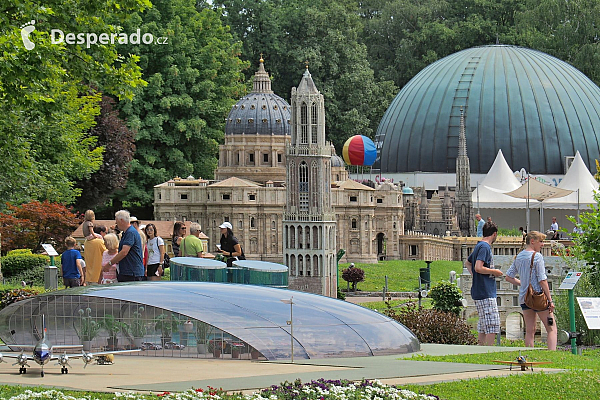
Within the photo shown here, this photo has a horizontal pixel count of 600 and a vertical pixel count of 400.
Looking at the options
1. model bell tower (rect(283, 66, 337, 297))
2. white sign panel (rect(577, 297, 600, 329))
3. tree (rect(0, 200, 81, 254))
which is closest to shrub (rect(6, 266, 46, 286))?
tree (rect(0, 200, 81, 254))

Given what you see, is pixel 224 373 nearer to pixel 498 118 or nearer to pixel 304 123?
pixel 304 123

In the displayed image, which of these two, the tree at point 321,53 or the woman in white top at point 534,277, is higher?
the tree at point 321,53

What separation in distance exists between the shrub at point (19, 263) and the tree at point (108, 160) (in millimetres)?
17537

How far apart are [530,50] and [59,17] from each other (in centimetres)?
7139

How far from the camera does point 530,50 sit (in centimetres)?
9119

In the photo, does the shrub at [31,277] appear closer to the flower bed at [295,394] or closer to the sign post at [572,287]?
the sign post at [572,287]

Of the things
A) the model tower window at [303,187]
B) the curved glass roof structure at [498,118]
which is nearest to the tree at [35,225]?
the model tower window at [303,187]

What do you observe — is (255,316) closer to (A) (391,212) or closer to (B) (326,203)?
(B) (326,203)

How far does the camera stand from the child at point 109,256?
20.0m

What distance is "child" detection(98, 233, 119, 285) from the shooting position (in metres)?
20.0

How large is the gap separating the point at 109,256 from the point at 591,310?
7878 millimetres

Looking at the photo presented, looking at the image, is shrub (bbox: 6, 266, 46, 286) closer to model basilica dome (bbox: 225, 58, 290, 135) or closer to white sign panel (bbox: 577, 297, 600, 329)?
white sign panel (bbox: 577, 297, 600, 329)

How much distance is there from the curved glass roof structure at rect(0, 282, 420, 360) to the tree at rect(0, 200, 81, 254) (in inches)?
1078

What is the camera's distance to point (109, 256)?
66.3 feet
